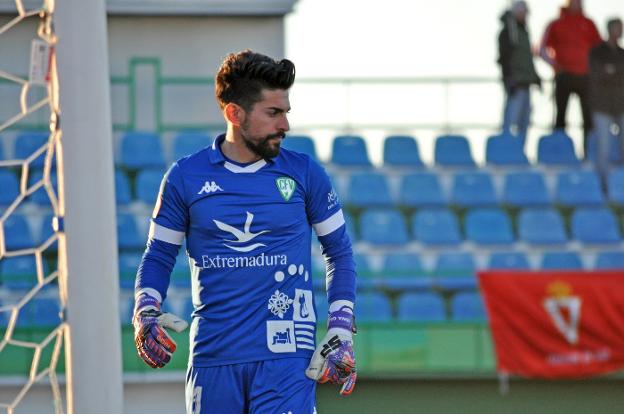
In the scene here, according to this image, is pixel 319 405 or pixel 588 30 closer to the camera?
pixel 319 405

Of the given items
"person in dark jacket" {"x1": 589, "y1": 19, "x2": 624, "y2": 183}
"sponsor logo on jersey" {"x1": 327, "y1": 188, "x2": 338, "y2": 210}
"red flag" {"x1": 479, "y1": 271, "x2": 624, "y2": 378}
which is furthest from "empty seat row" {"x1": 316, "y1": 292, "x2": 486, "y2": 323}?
"sponsor logo on jersey" {"x1": 327, "y1": 188, "x2": 338, "y2": 210}

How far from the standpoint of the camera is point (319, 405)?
9.81m

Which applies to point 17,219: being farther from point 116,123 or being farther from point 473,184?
point 473,184

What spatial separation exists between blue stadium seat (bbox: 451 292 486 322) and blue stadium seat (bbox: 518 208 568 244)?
1684mm

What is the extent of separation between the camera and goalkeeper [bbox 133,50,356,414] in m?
4.30

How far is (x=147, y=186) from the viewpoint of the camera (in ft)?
38.1

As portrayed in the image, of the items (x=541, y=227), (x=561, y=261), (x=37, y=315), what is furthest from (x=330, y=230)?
(x=541, y=227)

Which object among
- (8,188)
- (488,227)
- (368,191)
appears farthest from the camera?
(368,191)

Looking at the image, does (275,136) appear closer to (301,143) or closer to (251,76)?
(251,76)

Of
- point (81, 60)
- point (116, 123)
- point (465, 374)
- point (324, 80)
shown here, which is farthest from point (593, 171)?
point (81, 60)

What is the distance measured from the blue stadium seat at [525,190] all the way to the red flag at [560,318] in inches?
94.4

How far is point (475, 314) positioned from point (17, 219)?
3770 millimetres

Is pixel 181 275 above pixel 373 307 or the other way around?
above

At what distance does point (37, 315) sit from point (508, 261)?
4.11 metres
